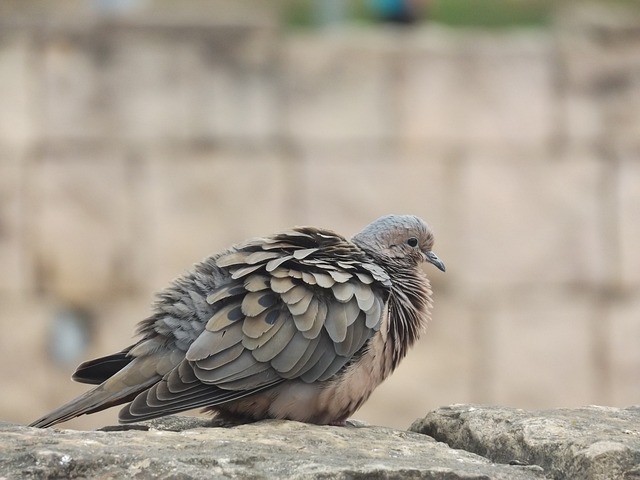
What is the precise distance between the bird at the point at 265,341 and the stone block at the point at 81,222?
4.15 meters

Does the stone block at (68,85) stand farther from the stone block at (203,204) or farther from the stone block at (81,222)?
the stone block at (203,204)

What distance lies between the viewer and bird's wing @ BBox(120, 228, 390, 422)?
4113 millimetres

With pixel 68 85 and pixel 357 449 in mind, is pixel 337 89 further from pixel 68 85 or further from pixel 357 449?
pixel 357 449

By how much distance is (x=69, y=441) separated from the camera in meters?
3.48

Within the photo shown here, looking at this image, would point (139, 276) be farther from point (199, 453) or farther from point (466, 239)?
point (199, 453)

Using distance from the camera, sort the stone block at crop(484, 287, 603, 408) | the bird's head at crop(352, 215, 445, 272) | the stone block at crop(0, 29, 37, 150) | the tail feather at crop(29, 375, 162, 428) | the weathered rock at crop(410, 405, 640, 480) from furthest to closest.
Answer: the stone block at crop(484, 287, 603, 408)
the stone block at crop(0, 29, 37, 150)
the bird's head at crop(352, 215, 445, 272)
the tail feather at crop(29, 375, 162, 428)
the weathered rock at crop(410, 405, 640, 480)

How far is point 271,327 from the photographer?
420cm

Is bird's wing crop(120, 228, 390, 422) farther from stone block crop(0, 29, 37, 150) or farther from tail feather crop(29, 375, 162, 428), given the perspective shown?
stone block crop(0, 29, 37, 150)

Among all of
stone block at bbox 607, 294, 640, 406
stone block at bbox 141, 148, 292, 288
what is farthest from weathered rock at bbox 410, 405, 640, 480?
stone block at bbox 607, 294, 640, 406

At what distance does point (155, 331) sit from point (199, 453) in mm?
947

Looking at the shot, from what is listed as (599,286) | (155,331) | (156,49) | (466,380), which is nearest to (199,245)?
(156,49)

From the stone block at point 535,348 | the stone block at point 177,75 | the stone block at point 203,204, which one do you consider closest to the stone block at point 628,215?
the stone block at point 535,348

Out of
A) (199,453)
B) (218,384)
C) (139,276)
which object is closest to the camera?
(199,453)

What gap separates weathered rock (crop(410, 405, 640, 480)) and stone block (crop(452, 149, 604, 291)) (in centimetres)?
442
